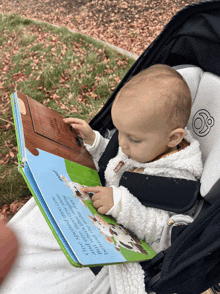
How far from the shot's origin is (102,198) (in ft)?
3.91

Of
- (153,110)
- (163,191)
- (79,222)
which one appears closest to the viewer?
(79,222)

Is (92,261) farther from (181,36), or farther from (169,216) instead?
(181,36)

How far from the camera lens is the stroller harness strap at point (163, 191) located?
116 centimetres

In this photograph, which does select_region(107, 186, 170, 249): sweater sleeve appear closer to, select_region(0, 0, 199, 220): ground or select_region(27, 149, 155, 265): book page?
select_region(27, 149, 155, 265): book page

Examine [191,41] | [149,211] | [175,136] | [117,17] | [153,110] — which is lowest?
[149,211]

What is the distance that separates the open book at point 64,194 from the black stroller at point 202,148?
0.55 feet

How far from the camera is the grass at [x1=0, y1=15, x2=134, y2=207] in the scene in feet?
10.3

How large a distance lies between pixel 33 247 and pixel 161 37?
161cm

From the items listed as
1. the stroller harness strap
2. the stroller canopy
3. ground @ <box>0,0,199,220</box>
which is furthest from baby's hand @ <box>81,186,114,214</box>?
ground @ <box>0,0,199,220</box>

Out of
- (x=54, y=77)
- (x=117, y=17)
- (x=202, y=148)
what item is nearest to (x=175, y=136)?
(x=202, y=148)

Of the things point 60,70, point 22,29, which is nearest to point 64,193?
point 60,70

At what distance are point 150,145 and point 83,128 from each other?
612 millimetres

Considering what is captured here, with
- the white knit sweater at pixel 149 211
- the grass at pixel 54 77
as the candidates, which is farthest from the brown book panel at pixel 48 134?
the grass at pixel 54 77

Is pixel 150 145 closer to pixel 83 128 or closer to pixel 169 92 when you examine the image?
pixel 169 92
